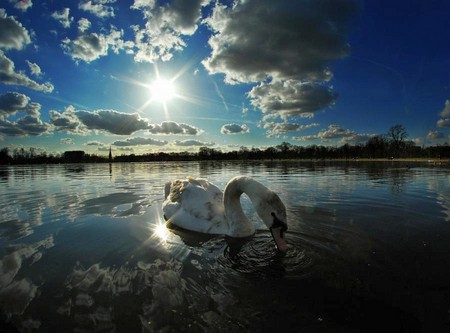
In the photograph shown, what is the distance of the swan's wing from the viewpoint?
6.83 metres

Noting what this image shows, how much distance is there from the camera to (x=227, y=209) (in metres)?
6.69

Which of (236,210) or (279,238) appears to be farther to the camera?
(236,210)

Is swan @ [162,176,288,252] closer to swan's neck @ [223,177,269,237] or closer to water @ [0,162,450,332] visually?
swan's neck @ [223,177,269,237]

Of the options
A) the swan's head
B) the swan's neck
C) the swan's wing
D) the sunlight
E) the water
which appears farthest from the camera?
the swan's wing

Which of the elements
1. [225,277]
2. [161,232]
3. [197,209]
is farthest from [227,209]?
[225,277]

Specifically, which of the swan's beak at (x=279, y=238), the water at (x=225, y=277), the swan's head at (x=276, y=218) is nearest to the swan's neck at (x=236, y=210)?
the water at (x=225, y=277)

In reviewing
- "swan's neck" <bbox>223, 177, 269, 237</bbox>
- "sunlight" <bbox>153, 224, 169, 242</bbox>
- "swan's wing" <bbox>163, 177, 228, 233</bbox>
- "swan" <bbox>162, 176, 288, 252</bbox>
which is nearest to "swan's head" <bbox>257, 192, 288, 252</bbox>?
"swan" <bbox>162, 176, 288, 252</bbox>

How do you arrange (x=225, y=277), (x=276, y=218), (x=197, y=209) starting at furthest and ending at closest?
(x=197, y=209) < (x=276, y=218) < (x=225, y=277)

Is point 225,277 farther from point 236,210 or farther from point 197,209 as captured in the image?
point 197,209

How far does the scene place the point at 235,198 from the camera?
655cm

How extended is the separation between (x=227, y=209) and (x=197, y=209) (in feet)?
3.36

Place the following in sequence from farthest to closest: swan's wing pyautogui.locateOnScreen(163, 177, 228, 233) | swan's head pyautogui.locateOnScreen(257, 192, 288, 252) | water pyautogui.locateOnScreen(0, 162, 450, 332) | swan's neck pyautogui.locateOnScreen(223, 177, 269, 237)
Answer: swan's wing pyautogui.locateOnScreen(163, 177, 228, 233) < swan's neck pyautogui.locateOnScreen(223, 177, 269, 237) < swan's head pyautogui.locateOnScreen(257, 192, 288, 252) < water pyautogui.locateOnScreen(0, 162, 450, 332)

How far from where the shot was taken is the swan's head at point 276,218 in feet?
15.1

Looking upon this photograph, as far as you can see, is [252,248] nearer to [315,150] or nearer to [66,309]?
[66,309]
